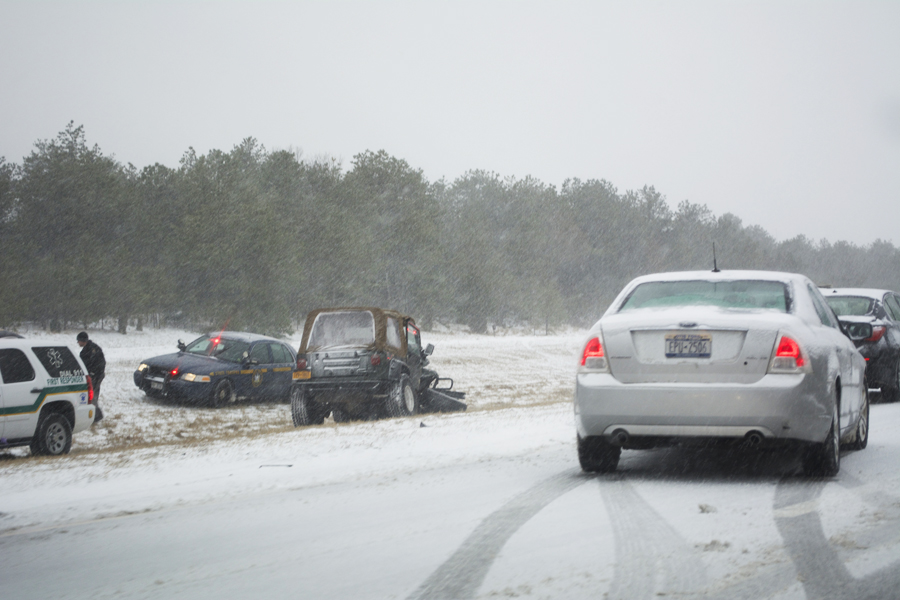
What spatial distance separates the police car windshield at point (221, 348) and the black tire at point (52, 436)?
22.1 ft

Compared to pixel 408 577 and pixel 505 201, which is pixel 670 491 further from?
pixel 505 201

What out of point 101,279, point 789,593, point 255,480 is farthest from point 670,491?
point 101,279

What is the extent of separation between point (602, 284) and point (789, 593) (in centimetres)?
7651

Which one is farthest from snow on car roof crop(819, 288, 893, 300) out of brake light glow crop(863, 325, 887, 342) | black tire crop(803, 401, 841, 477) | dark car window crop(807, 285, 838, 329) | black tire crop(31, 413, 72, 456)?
black tire crop(31, 413, 72, 456)

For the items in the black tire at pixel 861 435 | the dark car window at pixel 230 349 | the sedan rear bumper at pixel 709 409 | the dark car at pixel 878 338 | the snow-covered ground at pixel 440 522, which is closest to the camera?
the snow-covered ground at pixel 440 522

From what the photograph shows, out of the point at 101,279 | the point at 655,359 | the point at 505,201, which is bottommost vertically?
the point at 655,359

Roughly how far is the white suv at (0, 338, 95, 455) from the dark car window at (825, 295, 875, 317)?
35.7 ft

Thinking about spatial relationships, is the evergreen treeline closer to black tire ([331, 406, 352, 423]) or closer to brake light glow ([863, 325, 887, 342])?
black tire ([331, 406, 352, 423])

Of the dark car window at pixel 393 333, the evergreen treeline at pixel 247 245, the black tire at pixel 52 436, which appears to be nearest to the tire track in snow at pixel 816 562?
the black tire at pixel 52 436

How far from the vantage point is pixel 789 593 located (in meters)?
4.07

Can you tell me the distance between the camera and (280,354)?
19672 millimetres

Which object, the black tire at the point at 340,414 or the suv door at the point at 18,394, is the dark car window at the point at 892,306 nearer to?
the black tire at the point at 340,414

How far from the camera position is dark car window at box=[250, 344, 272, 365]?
62.3ft

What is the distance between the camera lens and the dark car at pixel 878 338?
44.8 ft
